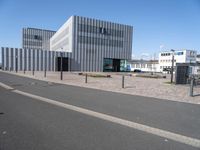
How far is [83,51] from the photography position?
5688 cm

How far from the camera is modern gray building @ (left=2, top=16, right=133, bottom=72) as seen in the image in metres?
52.7

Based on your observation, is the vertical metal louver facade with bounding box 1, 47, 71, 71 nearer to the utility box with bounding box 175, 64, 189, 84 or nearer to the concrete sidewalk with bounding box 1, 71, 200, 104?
the concrete sidewalk with bounding box 1, 71, 200, 104

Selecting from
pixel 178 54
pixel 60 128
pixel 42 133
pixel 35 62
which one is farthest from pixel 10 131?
pixel 178 54

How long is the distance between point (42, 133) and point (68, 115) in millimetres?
1860

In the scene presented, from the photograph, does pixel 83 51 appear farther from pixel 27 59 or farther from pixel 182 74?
pixel 182 74

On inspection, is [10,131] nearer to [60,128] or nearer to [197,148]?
[60,128]

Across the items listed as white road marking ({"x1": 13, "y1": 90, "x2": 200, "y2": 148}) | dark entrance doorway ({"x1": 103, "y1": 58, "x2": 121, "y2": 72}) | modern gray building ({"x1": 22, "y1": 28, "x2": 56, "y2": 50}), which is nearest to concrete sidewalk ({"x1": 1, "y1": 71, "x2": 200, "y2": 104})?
white road marking ({"x1": 13, "y1": 90, "x2": 200, "y2": 148})

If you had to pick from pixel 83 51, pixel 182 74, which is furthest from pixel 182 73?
pixel 83 51

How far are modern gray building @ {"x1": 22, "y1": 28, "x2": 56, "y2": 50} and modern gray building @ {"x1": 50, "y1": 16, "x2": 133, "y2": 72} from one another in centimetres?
4306

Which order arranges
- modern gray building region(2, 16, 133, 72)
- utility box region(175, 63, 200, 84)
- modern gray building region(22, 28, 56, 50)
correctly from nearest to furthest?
utility box region(175, 63, 200, 84), modern gray building region(2, 16, 133, 72), modern gray building region(22, 28, 56, 50)

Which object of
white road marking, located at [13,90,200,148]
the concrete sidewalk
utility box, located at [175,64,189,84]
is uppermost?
utility box, located at [175,64,189,84]

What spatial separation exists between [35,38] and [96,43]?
58.0 metres

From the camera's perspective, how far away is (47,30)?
108688 mm

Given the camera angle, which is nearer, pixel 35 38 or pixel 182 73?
pixel 182 73
